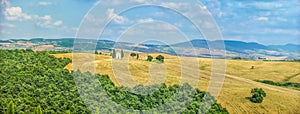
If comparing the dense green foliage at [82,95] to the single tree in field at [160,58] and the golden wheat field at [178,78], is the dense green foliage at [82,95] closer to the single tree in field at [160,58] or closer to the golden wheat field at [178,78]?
the golden wheat field at [178,78]

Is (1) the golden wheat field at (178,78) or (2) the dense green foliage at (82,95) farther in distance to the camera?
(1) the golden wheat field at (178,78)

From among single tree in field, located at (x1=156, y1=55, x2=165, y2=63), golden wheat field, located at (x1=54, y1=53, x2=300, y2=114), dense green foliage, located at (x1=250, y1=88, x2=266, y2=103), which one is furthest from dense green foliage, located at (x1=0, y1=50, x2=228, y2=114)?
→ single tree in field, located at (x1=156, y1=55, x2=165, y2=63)

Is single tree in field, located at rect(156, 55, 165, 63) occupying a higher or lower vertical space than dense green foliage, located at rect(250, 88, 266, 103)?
higher

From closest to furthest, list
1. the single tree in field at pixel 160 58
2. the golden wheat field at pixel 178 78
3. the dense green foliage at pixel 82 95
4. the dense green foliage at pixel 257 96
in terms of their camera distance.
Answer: the dense green foliage at pixel 82 95
the golden wheat field at pixel 178 78
the dense green foliage at pixel 257 96
the single tree in field at pixel 160 58

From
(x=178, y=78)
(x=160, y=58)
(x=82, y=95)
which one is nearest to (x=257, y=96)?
(x=178, y=78)

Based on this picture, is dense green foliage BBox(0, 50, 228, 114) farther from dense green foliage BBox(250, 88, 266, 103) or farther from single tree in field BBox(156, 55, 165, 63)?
single tree in field BBox(156, 55, 165, 63)

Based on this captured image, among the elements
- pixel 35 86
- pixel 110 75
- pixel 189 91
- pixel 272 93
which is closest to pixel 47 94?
pixel 35 86

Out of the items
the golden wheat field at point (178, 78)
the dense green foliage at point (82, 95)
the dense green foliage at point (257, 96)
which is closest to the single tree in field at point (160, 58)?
the golden wheat field at point (178, 78)

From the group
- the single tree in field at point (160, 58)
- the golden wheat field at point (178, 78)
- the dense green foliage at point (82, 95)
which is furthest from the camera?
the single tree in field at point (160, 58)
